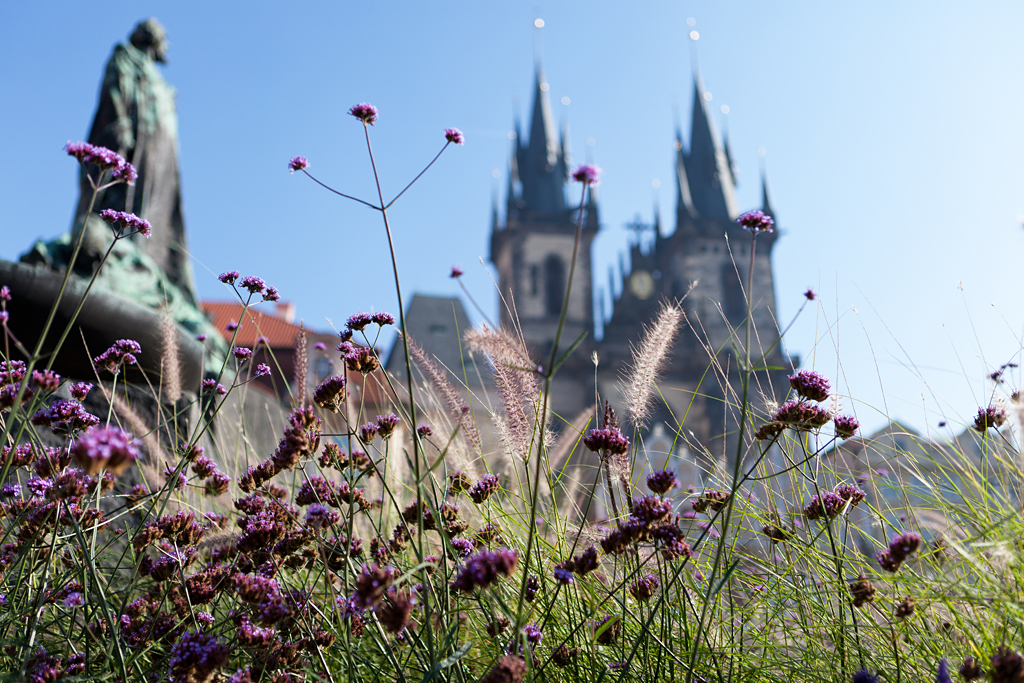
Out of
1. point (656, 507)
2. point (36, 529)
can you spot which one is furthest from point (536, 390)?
point (36, 529)

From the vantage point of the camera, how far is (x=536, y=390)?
160 cm

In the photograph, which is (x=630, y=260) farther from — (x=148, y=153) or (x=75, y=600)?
(x=75, y=600)

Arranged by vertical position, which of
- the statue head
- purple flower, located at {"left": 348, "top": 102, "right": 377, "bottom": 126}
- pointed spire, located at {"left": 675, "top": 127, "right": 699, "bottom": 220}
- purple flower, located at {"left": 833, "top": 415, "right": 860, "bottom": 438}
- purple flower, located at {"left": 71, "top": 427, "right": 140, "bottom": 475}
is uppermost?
pointed spire, located at {"left": 675, "top": 127, "right": 699, "bottom": 220}

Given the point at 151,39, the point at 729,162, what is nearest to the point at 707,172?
the point at 729,162

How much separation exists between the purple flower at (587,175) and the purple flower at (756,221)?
13.9 inches

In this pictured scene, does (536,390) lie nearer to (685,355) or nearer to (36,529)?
(36,529)

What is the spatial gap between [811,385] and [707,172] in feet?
133

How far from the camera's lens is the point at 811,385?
122cm

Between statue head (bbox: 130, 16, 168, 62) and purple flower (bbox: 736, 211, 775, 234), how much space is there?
6.50m

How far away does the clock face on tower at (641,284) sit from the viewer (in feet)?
130

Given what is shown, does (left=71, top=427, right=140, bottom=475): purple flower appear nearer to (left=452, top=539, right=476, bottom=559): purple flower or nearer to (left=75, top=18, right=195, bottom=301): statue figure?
(left=452, top=539, right=476, bottom=559): purple flower

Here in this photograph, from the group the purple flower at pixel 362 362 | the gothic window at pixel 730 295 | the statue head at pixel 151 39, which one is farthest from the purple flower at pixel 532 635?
the gothic window at pixel 730 295

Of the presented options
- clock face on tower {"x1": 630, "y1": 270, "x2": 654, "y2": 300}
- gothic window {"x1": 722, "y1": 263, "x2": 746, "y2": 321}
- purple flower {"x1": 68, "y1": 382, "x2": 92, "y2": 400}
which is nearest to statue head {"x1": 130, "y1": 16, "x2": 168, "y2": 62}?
purple flower {"x1": 68, "y1": 382, "x2": 92, "y2": 400}

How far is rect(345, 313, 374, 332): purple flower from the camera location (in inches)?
57.2
